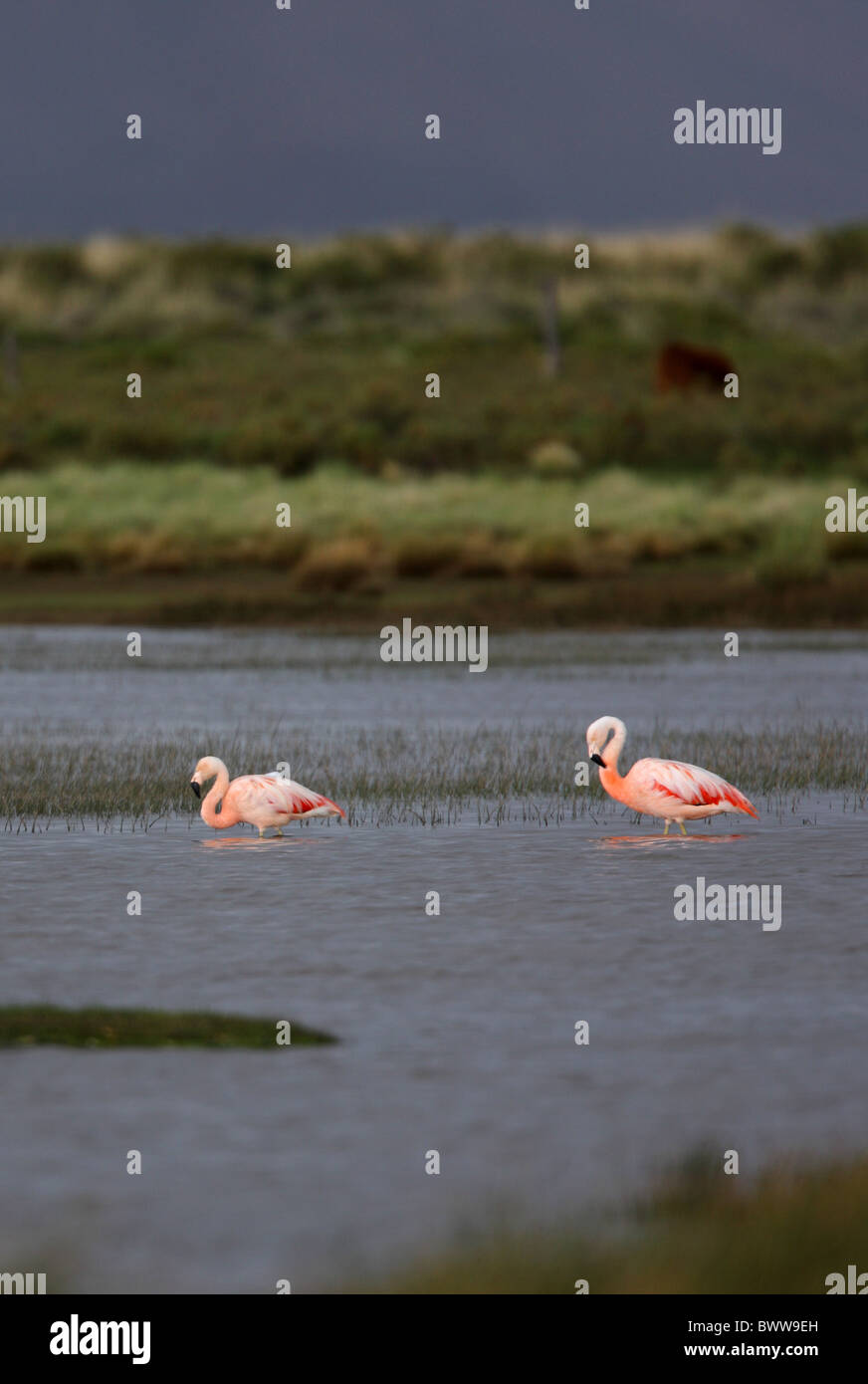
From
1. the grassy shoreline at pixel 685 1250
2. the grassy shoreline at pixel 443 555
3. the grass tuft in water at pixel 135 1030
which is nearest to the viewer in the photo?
the grassy shoreline at pixel 685 1250

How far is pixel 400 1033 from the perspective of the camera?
10.1 metres

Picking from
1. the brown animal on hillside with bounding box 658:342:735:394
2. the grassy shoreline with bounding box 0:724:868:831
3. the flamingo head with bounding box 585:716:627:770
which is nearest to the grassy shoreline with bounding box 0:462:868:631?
the brown animal on hillside with bounding box 658:342:735:394

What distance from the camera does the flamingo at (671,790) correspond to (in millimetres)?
15602

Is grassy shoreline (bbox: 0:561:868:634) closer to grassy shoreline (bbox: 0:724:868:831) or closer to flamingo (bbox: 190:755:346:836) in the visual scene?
grassy shoreline (bbox: 0:724:868:831)

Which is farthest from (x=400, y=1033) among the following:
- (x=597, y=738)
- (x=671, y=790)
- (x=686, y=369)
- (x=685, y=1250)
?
(x=686, y=369)

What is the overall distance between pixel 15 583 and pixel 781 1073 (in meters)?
35.0

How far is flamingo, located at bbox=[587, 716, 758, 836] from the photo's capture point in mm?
15602

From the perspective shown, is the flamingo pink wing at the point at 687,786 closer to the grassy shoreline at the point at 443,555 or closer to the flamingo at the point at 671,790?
the flamingo at the point at 671,790

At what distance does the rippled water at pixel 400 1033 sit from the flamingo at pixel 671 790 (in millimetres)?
258

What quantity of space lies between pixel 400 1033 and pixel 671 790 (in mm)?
5781

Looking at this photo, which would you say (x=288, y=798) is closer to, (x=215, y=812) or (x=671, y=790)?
(x=215, y=812)

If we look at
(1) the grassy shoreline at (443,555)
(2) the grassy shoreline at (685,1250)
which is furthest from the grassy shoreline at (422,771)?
(1) the grassy shoreline at (443,555)

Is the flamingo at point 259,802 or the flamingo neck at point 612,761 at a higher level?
the flamingo neck at point 612,761

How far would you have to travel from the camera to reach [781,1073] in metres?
9.48
